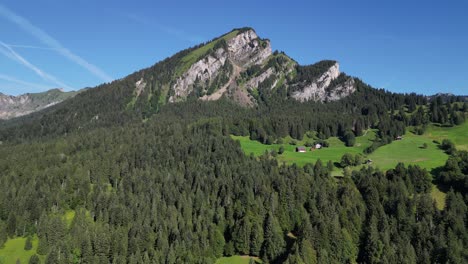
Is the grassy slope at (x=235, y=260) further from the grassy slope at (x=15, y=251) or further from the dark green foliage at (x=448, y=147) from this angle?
the dark green foliage at (x=448, y=147)

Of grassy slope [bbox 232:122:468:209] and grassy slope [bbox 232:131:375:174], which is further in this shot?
grassy slope [bbox 232:131:375:174]

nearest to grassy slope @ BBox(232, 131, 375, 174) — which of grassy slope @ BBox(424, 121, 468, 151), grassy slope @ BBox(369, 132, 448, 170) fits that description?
grassy slope @ BBox(369, 132, 448, 170)

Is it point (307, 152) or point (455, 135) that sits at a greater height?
point (455, 135)

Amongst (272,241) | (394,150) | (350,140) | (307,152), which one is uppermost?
(350,140)

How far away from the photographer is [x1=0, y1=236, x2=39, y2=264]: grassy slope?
298 ft

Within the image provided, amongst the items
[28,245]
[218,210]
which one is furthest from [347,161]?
[28,245]

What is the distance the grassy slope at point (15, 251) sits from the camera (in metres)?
90.9

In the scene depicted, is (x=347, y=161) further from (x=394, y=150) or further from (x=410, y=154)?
(x=394, y=150)

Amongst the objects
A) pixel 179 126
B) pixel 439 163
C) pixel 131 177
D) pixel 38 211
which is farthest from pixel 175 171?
pixel 439 163

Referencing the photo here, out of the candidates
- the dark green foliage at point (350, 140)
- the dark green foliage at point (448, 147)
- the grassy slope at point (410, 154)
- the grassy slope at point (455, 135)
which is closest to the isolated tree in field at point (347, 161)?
the grassy slope at point (410, 154)

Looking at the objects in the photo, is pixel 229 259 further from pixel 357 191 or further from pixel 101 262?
pixel 357 191

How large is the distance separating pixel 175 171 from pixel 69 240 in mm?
50639

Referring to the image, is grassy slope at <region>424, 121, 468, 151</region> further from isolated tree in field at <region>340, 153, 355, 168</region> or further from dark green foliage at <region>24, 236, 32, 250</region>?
dark green foliage at <region>24, 236, 32, 250</region>

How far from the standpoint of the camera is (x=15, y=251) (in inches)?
3762
